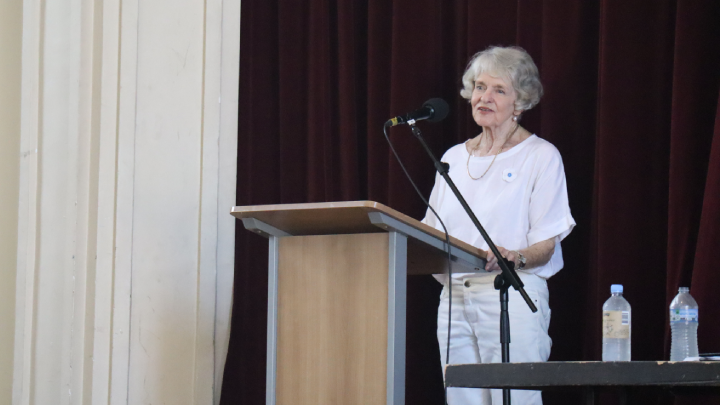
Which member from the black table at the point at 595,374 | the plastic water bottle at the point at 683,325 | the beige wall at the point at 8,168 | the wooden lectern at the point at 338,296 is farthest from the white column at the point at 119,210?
the black table at the point at 595,374

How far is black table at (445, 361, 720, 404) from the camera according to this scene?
127cm

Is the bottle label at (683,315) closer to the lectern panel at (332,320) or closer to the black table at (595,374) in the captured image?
the lectern panel at (332,320)

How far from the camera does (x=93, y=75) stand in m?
3.55

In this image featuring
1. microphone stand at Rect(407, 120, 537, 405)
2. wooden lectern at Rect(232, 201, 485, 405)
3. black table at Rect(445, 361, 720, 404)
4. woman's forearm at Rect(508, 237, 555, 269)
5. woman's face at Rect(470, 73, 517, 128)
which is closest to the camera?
black table at Rect(445, 361, 720, 404)

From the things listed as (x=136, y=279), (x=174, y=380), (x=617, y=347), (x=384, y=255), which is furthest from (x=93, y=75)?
(x=617, y=347)

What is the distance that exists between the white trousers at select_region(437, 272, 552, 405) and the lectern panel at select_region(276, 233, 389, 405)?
2.36 ft

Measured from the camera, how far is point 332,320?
2.03m

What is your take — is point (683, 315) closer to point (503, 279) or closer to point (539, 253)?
point (539, 253)

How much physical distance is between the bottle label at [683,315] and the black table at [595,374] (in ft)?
3.74

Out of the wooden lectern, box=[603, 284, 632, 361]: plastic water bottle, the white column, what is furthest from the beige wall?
box=[603, 284, 632, 361]: plastic water bottle

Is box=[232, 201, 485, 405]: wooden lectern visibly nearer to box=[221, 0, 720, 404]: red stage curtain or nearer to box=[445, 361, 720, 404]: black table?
box=[445, 361, 720, 404]: black table

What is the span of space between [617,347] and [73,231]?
7.40ft

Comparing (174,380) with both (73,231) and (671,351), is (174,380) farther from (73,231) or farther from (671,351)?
(671,351)

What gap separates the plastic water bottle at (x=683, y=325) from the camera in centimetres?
Answer: 238
